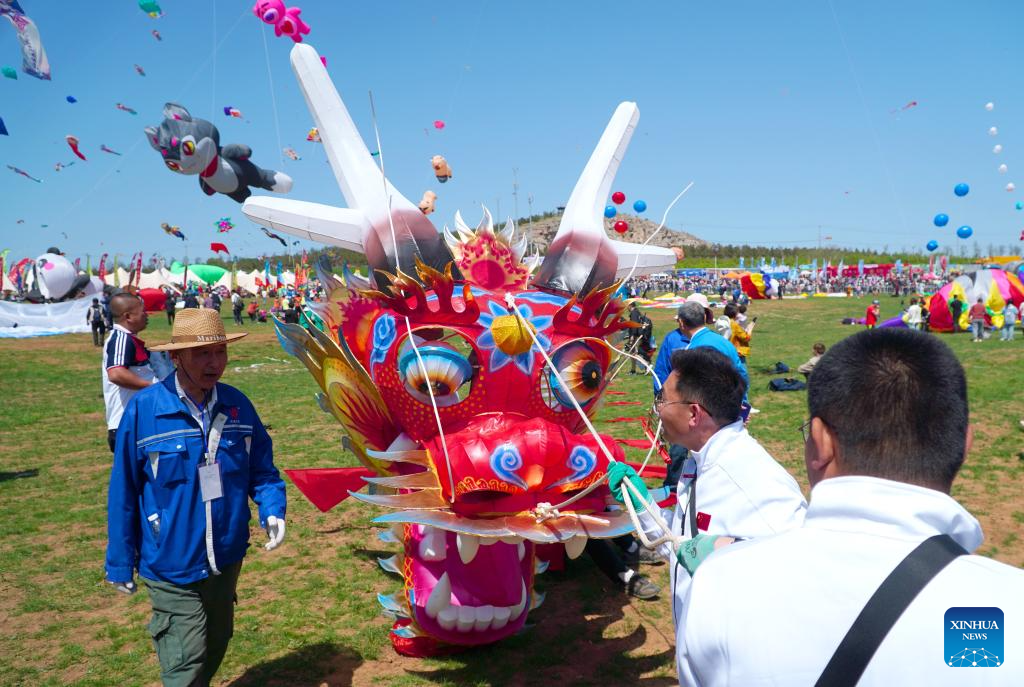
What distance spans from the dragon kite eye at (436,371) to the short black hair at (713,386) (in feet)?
4.66

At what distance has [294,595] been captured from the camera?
507 centimetres

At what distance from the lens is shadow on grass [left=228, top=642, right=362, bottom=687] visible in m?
3.94

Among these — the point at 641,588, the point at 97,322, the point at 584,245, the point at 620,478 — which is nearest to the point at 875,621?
the point at 620,478

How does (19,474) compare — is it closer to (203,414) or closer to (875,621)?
(203,414)

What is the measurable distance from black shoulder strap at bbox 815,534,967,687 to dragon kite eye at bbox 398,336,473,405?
9.04 ft

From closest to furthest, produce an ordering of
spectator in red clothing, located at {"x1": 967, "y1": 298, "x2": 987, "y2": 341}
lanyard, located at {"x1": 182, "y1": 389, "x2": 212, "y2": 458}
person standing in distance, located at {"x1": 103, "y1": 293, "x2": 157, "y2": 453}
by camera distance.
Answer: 1. lanyard, located at {"x1": 182, "y1": 389, "x2": 212, "y2": 458}
2. person standing in distance, located at {"x1": 103, "y1": 293, "x2": 157, "y2": 453}
3. spectator in red clothing, located at {"x1": 967, "y1": 298, "x2": 987, "y2": 341}

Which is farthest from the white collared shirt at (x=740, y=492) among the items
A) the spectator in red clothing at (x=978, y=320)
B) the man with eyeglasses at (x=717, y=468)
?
the spectator in red clothing at (x=978, y=320)

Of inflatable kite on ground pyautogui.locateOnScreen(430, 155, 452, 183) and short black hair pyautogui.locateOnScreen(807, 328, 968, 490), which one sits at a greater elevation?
inflatable kite on ground pyautogui.locateOnScreen(430, 155, 452, 183)

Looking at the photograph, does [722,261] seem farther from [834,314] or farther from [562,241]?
[562,241]

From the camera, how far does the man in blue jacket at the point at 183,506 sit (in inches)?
116

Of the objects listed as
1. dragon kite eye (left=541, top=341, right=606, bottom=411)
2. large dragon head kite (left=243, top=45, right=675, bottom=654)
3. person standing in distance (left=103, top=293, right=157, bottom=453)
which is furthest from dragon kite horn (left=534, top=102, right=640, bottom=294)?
person standing in distance (left=103, top=293, right=157, bottom=453)

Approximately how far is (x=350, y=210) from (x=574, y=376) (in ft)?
6.00

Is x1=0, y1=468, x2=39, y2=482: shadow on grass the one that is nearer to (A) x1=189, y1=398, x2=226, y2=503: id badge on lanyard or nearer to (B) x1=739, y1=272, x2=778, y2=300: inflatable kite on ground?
(A) x1=189, y1=398, x2=226, y2=503: id badge on lanyard

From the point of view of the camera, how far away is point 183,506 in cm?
298
